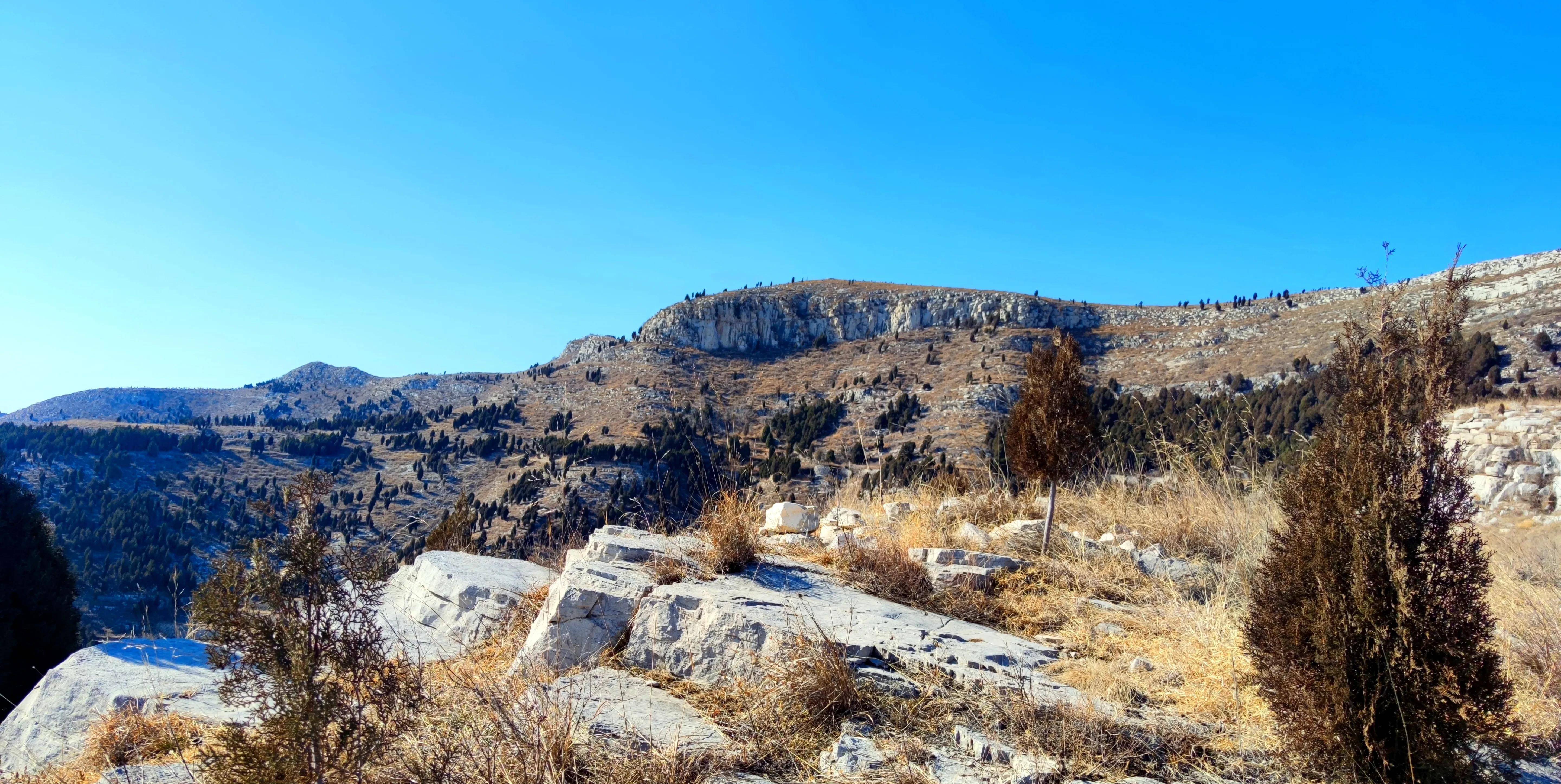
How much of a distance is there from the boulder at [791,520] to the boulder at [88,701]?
15.3 ft

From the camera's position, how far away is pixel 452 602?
18.6ft

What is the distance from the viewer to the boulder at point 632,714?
325 centimetres

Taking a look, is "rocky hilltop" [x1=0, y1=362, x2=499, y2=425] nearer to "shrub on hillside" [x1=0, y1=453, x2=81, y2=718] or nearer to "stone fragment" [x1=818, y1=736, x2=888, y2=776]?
"shrub on hillside" [x1=0, y1=453, x2=81, y2=718]

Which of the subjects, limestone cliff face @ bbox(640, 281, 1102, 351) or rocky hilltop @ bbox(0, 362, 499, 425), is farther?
rocky hilltop @ bbox(0, 362, 499, 425)

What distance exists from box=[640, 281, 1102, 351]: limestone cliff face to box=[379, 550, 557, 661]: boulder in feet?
301

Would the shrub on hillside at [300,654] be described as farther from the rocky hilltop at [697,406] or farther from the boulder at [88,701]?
the rocky hilltop at [697,406]

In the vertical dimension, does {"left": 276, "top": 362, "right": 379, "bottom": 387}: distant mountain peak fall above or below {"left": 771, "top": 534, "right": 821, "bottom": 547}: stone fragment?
above

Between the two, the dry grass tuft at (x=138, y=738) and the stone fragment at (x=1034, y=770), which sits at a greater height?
the stone fragment at (x=1034, y=770)

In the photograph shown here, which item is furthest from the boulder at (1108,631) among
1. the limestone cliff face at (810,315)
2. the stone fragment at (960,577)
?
the limestone cliff face at (810,315)

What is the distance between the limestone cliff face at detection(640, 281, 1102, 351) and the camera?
322ft

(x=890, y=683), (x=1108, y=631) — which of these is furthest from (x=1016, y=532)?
(x=890, y=683)

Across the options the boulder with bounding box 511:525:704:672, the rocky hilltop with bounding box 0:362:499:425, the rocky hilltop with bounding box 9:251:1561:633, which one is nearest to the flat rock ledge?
the boulder with bounding box 511:525:704:672

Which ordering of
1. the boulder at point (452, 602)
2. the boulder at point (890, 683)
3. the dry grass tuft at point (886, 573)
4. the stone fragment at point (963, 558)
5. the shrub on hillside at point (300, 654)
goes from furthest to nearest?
the stone fragment at point (963, 558) < the dry grass tuft at point (886, 573) < the boulder at point (452, 602) < the boulder at point (890, 683) < the shrub on hillside at point (300, 654)

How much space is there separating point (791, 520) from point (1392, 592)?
5.63 meters
